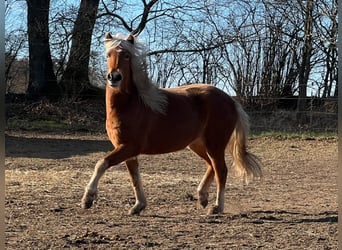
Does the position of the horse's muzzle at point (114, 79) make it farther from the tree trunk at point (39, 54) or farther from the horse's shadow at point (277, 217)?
the tree trunk at point (39, 54)

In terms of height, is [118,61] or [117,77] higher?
[118,61]

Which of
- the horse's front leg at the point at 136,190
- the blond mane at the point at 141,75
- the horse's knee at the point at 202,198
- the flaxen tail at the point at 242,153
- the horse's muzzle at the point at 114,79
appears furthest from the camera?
the flaxen tail at the point at 242,153

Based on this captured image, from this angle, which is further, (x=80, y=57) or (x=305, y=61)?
(x=80, y=57)

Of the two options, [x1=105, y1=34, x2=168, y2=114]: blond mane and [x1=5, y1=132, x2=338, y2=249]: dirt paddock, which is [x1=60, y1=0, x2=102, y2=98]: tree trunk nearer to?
[x1=5, y1=132, x2=338, y2=249]: dirt paddock

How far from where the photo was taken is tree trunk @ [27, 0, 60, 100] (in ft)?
57.1

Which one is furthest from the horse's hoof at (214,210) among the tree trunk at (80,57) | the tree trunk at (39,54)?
the tree trunk at (39,54)

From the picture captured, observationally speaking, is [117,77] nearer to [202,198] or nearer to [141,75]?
[141,75]

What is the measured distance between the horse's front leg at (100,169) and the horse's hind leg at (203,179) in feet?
3.50

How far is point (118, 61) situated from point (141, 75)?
0.35m

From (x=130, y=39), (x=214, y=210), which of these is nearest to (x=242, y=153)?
(x=214, y=210)

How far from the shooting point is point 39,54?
57.7 feet

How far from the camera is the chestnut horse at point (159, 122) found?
5043 mm

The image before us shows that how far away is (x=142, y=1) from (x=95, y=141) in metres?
7.67

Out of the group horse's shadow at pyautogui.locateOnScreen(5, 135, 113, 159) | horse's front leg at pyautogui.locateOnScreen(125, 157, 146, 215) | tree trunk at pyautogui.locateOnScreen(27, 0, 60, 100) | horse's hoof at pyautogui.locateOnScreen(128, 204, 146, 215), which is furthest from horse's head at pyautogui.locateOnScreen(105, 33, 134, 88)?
tree trunk at pyautogui.locateOnScreen(27, 0, 60, 100)
